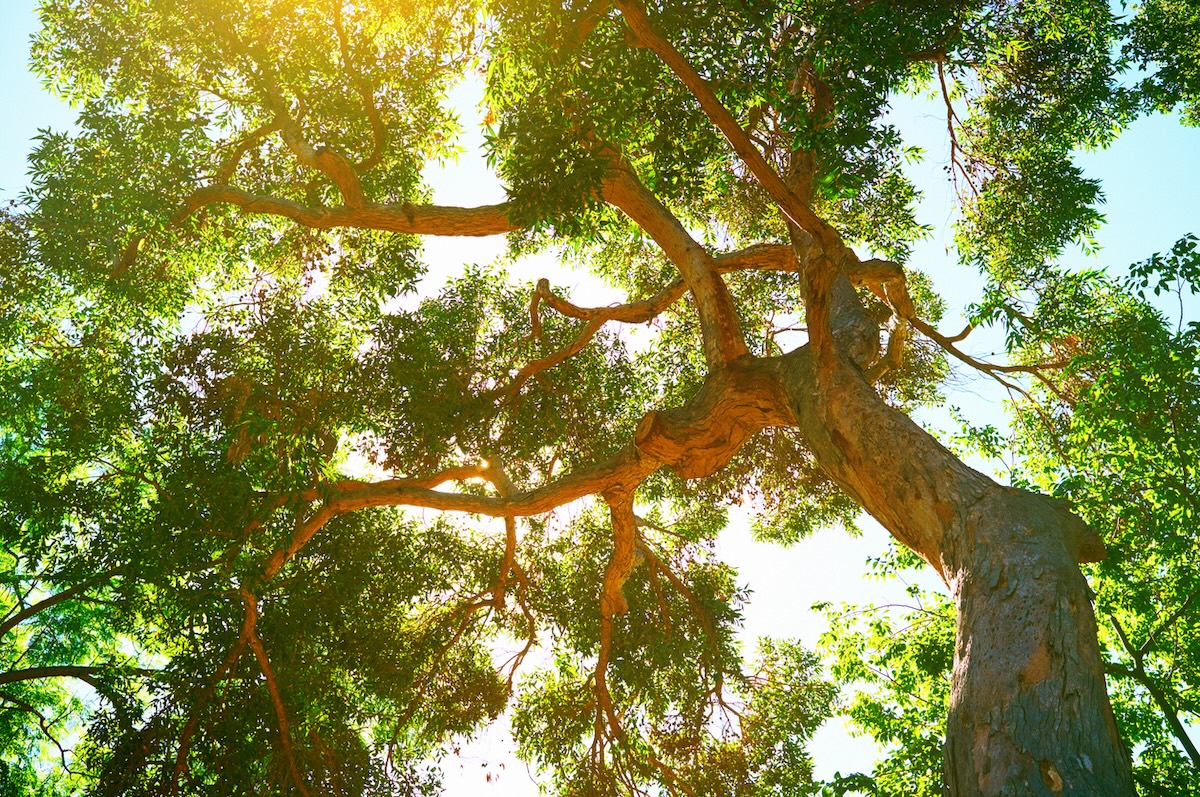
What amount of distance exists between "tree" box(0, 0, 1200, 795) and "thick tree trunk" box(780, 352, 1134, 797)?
0.09 m

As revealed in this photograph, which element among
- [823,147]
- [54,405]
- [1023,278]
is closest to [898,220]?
[1023,278]

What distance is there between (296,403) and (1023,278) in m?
9.92

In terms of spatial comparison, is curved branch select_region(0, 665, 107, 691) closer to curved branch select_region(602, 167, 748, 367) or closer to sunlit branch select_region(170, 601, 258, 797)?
sunlit branch select_region(170, 601, 258, 797)

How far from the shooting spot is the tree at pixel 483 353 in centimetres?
771

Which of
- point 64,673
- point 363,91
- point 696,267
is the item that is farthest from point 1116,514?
A: point 64,673

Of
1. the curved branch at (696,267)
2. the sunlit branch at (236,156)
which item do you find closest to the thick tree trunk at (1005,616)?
Result: the curved branch at (696,267)

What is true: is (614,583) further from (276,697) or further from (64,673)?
Answer: (64,673)

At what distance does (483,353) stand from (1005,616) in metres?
8.41

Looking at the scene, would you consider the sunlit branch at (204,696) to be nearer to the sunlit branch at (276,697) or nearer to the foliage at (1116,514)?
the sunlit branch at (276,697)

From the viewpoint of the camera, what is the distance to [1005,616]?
170 inches

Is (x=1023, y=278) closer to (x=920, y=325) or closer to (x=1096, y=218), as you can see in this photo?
(x=1096, y=218)

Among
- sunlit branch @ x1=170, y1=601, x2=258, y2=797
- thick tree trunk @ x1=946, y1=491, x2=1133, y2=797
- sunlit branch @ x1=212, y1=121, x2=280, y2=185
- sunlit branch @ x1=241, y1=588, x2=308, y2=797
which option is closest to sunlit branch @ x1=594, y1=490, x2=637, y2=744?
sunlit branch @ x1=241, y1=588, x2=308, y2=797

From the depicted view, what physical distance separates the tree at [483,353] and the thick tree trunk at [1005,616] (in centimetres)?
9

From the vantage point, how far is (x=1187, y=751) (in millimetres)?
9109
